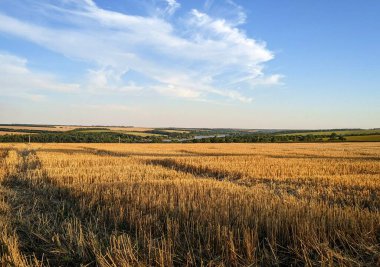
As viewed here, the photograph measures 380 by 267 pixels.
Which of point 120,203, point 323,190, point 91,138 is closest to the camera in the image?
point 120,203

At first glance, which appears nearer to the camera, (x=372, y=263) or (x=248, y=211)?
(x=372, y=263)

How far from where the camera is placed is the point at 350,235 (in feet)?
21.6

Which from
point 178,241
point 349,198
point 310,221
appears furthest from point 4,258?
point 349,198

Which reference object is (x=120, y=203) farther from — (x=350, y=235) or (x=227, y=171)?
(x=227, y=171)

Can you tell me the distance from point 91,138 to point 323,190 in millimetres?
99305

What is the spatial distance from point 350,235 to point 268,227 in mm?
1597

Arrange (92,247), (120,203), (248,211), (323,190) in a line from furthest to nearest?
(323,190) < (120,203) < (248,211) < (92,247)

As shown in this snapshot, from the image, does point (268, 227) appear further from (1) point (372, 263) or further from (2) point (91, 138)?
(2) point (91, 138)

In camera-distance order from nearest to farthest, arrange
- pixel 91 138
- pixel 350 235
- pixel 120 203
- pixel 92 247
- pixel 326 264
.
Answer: pixel 326 264 < pixel 92 247 < pixel 350 235 < pixel 120 203 < pixel 91 138

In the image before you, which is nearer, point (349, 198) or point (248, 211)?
point (248, 211)

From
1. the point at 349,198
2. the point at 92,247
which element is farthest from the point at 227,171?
the point at 92,247

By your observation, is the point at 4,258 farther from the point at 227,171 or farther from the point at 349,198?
the point at 227,171

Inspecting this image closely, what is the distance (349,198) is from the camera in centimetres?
1138

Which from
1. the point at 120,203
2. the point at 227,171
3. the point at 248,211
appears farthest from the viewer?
the point at 227,171
